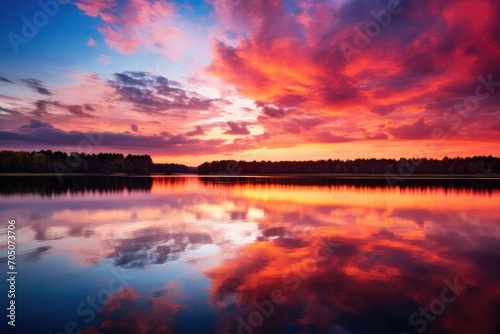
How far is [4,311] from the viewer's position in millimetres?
9461

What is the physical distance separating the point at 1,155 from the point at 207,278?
679ft

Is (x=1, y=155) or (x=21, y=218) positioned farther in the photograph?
(x=1, y=155)

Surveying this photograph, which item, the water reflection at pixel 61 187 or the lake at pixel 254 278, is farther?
the water reflection at pixel 61 187

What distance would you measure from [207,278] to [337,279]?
541cm

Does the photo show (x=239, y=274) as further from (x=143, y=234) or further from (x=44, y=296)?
(x=143, y=234)

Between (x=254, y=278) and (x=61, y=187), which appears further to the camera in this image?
(x=61, y=187)

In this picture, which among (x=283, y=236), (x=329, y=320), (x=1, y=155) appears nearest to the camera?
(x=329, y=320)

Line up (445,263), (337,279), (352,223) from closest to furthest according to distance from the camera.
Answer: (337,279) → (445,263) → (352,223)

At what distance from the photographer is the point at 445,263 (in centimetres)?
1448

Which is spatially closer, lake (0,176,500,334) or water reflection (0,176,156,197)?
lake (0,176,500,334)

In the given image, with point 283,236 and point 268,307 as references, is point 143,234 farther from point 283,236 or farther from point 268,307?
point 268,307

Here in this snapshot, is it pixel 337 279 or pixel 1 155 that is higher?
pixel 1 155

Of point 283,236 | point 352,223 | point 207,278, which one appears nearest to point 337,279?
point 207,278

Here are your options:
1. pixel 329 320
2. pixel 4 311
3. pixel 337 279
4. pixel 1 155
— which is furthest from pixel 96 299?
pixel 1 155
